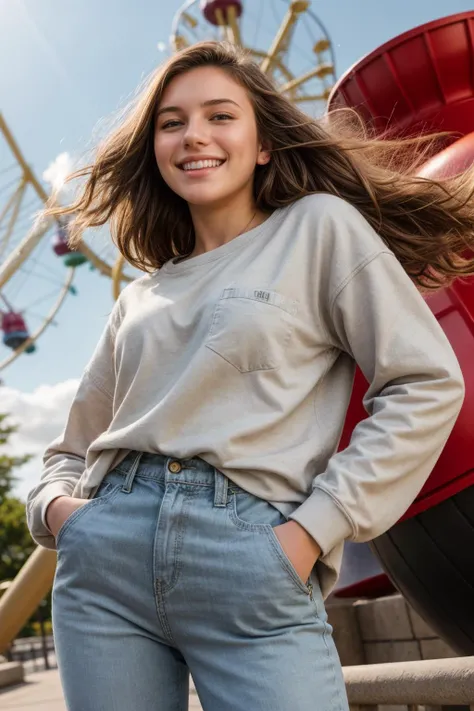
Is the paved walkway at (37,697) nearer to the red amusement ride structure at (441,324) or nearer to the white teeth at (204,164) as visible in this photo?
the red amusement ride structure at (441,324)

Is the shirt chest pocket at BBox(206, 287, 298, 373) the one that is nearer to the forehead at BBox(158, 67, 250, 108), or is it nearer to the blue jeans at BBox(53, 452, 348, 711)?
the blue jeans at BBox(53, 452, 348, 711)

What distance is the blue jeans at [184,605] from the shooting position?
4.99ft

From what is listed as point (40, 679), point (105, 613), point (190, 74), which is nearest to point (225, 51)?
point (190, 74)

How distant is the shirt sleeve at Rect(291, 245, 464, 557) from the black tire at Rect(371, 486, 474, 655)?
0.70 meters

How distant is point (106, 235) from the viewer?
2.34 metres

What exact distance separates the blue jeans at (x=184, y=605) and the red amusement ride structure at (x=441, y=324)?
780 mm

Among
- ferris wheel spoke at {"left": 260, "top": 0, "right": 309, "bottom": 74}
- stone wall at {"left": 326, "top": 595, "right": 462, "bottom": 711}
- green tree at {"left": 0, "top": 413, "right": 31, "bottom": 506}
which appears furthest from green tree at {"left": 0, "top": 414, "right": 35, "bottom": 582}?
stone wall at {"left": 326, "top": 595, "right": 462, "bottom": 711}

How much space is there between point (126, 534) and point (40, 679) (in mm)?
6123

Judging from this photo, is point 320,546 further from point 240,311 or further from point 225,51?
point 225,51

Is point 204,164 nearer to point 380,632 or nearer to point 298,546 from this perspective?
point 298,546

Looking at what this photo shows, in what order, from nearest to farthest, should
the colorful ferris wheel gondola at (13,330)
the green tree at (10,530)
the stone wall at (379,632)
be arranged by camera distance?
the stone wall at (379,632) < the colorful ferris wheel gondola at (13,330) < the green tree at (10,530)

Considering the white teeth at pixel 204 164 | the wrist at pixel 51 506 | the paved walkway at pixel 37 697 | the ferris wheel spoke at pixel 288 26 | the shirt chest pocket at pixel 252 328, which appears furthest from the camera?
the ferris wheel spoke at pixel 288 26

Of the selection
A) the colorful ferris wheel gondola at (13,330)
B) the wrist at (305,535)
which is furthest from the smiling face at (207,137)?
the colorful ferris wheel gondola at (13,330)

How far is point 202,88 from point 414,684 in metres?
1.45
